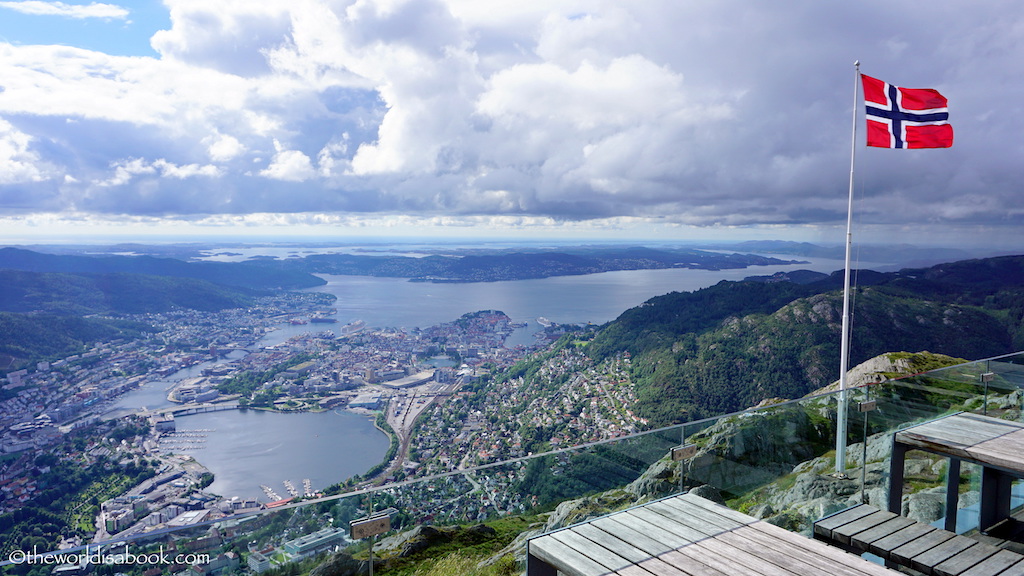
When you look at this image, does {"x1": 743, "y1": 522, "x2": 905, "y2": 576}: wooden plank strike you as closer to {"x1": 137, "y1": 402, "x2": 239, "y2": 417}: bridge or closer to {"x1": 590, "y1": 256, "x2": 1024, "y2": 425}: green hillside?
{"x1": 590, "y1": 256, "x2": 1024, "y2": 425}: green hillside

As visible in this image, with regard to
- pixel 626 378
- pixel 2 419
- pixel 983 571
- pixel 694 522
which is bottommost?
pixel 2 419

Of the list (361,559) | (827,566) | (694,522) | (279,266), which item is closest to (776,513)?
(694,522)

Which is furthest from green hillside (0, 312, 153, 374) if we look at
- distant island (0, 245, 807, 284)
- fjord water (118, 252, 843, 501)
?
distant island (0, 245, 807, 284)

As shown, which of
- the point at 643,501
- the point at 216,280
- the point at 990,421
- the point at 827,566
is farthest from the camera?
the point at 216,280

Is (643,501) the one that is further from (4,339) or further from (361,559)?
(4,339)

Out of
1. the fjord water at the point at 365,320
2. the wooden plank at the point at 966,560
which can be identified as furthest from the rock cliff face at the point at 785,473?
the fjord water at the point at 365,320

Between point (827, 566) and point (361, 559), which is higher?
point (827, 566)

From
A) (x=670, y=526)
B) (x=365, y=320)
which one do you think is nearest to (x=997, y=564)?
(x=670, y=526)

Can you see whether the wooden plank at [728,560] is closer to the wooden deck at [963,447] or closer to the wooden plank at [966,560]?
the wooden plank at [966,560]

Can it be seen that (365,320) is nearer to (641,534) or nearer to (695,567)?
(641,534)
